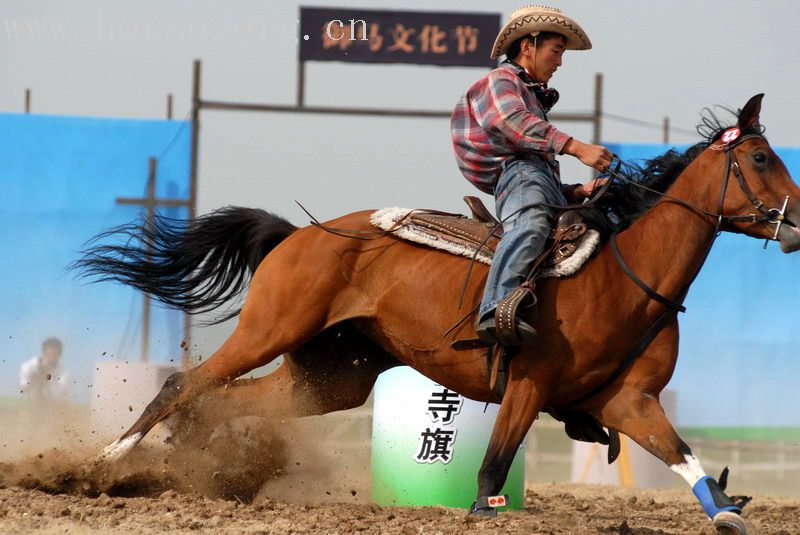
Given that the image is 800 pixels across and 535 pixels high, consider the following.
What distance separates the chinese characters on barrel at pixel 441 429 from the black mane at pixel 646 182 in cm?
171

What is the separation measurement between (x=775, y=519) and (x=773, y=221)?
7.47 ft

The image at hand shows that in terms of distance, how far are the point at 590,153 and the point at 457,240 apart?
0.77m

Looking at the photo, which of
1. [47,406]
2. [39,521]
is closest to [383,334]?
[39,521]

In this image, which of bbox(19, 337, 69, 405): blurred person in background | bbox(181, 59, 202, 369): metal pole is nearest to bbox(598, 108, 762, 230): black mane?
bbox(19, 337, 69, 405): blurred person in background

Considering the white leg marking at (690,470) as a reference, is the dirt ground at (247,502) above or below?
below

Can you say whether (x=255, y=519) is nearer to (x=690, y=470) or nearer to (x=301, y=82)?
(x=690, y=470)

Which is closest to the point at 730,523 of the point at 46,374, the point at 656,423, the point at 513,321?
the point at 656,423

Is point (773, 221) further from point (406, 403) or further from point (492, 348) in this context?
point (406, 403)

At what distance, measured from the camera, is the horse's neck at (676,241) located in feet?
16.2

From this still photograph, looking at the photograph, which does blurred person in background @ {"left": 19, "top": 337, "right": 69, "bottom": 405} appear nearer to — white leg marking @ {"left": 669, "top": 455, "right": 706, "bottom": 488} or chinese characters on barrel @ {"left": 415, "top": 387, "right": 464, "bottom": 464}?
chinese characters on barrel @ {"left": 415, "top": 387, "right": 464, "bottom": 464}

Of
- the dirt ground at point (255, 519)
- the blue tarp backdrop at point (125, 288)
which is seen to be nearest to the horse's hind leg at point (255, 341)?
the dirt ground at point (255, 519)

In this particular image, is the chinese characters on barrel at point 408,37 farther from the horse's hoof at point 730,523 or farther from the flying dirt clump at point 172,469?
the horse's hoof at point 730,523

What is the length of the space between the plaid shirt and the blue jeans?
0.10 m

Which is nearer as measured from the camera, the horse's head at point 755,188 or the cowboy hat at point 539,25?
the horse's head at point 755,188
